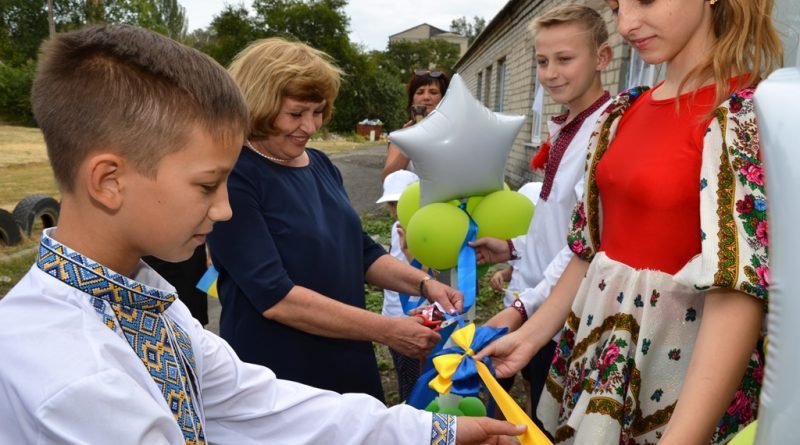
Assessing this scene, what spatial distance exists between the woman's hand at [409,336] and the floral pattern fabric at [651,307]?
45cm

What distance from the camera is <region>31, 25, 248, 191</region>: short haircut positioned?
1.04 metres

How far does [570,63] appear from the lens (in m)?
2.33

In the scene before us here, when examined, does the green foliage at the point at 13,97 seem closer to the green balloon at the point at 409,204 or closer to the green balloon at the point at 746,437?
the green balloon at the point at 409,204

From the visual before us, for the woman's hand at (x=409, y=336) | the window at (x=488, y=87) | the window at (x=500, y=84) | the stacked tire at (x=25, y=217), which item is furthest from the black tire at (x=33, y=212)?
the window at (x=488, y=87)

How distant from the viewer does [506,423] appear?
4.94 ft

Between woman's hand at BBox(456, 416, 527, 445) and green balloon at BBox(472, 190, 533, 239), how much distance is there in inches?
46.8

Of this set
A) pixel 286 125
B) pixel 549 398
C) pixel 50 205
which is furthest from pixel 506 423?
pixel 50 205

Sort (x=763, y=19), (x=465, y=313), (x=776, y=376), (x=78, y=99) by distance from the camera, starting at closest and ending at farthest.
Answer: (x=776, y=376)
(x=78, y=99)
(x=763, y=19)
(x=465, y=313)

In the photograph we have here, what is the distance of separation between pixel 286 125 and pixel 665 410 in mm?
1366

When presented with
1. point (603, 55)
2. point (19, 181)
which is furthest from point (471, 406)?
point (19, 181)

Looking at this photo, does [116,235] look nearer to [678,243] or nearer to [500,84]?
[678,243]

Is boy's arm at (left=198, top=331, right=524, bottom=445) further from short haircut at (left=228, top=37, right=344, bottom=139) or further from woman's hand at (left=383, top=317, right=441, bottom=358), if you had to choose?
short haircut at (left=228, top=37, right=344, bottom=139)

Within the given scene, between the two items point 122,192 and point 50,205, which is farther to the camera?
point 50,205

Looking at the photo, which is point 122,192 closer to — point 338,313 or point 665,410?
point 338,313
